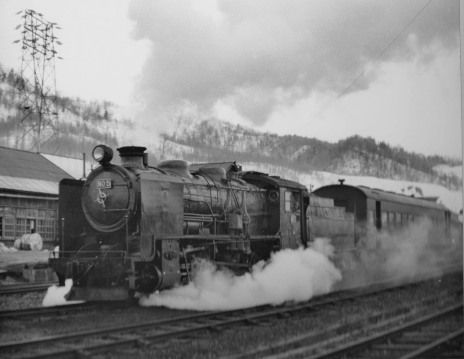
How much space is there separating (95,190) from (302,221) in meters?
3.42

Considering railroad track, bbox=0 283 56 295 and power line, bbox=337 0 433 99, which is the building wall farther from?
power line, bbox=337 0 433 99

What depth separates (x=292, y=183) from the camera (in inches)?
320

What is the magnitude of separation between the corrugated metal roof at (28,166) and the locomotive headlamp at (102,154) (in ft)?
1.59

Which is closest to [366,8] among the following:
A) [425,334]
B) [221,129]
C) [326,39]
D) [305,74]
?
[326,39]

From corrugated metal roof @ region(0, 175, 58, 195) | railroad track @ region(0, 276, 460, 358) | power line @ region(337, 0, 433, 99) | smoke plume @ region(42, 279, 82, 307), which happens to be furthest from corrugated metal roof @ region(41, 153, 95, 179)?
power line @ region(337, 0, 433, 99)

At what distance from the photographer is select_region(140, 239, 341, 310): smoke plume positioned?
6.31 m

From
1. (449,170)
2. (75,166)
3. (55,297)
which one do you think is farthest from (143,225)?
(449,170)

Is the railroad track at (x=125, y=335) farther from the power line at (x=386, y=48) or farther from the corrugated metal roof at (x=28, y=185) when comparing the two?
the power line at (x=386, y=48)

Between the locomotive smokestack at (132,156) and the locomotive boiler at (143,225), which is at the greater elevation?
the locomotive smokestack at (132,156)

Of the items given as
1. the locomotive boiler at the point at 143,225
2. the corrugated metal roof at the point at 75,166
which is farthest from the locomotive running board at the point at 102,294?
the corrugated metal roof at the point at 75,166

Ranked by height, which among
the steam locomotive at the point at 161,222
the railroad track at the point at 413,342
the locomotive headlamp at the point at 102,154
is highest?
the locomotive headlamp at the point at 102,154

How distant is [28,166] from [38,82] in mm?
1238

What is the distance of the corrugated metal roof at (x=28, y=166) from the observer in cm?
562

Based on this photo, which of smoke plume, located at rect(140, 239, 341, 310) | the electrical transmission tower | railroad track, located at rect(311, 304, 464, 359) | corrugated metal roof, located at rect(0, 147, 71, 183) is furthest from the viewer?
smoke plume, located at rect(140, 239, 341, 310)
